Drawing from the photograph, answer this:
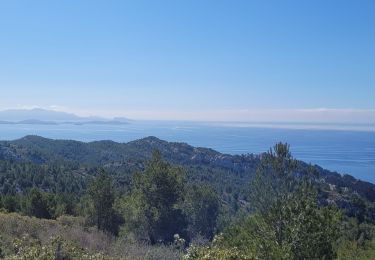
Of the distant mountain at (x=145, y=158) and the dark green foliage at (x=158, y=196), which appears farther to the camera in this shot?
the distant mountain at (x=145, y=158)

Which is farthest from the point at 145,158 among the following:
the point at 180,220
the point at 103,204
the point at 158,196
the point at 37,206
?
the point at 158,196

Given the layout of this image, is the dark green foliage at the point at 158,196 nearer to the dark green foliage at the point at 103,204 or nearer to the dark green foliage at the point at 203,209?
the dark green foliage at the point at 103,204

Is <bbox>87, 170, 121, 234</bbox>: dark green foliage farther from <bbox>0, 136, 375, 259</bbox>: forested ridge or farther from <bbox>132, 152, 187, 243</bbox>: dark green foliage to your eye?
<bbox>132, 152, 187, 243</bbox>: dark green foliage

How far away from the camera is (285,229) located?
1066 cm

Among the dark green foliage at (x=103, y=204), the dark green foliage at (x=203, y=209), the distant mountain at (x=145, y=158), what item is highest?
the dark green foliage at (x=103, y=204)

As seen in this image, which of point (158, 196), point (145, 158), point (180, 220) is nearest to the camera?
point (158, 196)

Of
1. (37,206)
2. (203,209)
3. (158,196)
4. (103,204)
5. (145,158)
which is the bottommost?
(145,158)

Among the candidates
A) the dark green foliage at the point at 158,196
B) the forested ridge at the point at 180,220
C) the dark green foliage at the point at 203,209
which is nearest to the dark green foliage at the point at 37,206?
the forested ridge at the point at 180,220

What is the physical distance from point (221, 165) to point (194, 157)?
10.5m

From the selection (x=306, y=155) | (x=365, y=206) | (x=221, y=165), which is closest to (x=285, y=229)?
(x=365, y=206)

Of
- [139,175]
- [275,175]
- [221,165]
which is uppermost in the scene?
[275,175]

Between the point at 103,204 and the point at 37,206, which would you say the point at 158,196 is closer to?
the point at 103,204

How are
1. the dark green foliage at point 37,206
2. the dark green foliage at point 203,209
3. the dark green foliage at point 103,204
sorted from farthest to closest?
the dark green foliage at point 203,209 → the dark green foliage at point 37,206 → the dark green foliage at point 103,204

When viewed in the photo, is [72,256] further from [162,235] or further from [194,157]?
[194,157]
